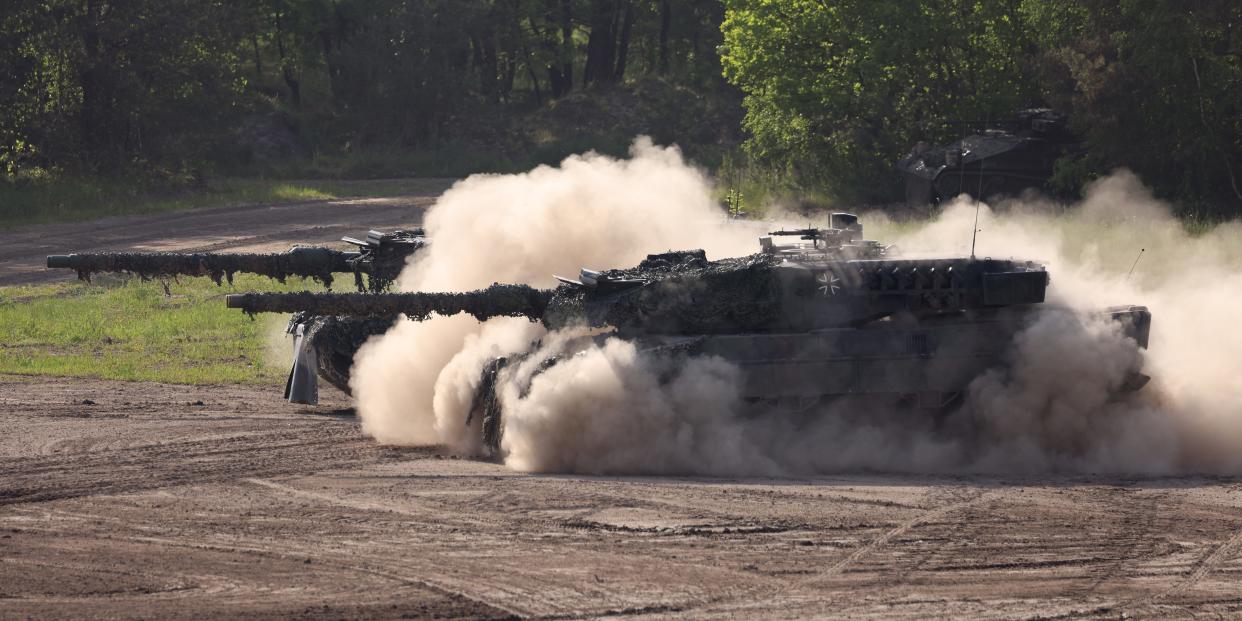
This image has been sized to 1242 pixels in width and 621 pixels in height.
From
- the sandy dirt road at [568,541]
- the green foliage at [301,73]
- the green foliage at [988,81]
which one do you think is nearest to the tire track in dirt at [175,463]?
the sandy dirt road at [568,541]

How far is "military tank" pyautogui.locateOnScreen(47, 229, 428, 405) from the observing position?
14.9 metres

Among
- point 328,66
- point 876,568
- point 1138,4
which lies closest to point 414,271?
point 876,568

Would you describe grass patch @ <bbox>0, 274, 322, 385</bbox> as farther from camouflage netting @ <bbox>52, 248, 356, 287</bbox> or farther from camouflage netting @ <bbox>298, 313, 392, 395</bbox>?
camouflage netting @ <bbox>52, 248, 356, 287</bbox>

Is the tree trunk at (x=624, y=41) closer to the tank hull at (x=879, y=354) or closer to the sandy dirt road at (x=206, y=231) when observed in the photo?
the sandy dirt road at (x=206, y=231)

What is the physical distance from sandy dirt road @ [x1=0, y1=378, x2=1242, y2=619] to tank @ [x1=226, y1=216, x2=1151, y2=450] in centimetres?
113

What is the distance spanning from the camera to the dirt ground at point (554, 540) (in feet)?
27.6

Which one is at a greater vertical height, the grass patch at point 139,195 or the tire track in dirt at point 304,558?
the grass patch at point 139,195

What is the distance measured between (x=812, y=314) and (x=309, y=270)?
588 centimetres

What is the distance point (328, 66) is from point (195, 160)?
42.3 ft

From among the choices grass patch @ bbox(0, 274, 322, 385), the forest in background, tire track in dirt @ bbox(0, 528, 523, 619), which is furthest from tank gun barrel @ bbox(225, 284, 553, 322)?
the forest in background

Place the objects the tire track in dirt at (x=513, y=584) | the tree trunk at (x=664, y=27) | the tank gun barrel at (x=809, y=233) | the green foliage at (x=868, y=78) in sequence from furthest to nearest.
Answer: the tree trunk at (x=664, y=27), the green foliage at (x=868, y=78), the tank gun barrel at (x=809, y=233), the tire track in dirt at (x=513, y=584)

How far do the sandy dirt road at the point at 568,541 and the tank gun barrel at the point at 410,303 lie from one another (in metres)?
1.23

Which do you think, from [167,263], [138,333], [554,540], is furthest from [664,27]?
[554,540]

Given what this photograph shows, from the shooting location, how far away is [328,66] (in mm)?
53406
